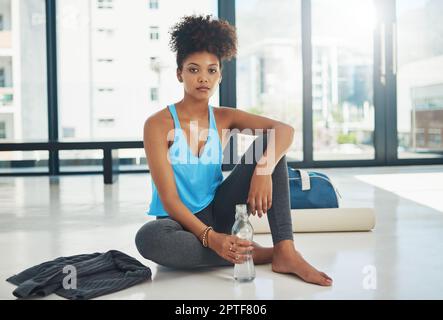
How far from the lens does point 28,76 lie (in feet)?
19.5

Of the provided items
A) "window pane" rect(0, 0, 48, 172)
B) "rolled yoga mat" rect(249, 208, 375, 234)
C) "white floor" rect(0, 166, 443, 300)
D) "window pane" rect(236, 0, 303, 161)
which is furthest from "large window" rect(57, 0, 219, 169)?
"rolled yoga mat" rect(249, 208, 375, 234)

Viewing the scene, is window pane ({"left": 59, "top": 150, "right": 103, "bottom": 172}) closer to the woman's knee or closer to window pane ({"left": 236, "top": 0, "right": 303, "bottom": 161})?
window pane ({"left": 236, "top": 0, "right": 303, "bottom": 161})

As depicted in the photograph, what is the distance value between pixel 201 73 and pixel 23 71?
440 cm

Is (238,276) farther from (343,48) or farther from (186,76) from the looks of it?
(343,48)

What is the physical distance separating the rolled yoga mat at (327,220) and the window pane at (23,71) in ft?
12.2

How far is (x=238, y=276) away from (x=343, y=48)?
185 inches

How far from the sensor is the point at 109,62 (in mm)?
6062

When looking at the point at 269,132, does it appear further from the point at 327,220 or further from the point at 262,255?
the point at 327,220

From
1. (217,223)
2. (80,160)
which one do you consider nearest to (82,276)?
(217,223)

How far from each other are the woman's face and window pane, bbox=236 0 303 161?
4.09m

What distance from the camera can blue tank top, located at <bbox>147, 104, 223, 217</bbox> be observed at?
78.7 inches

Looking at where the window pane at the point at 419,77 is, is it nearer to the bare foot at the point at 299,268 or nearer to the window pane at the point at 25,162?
→ the window pane at the point at 25,162
